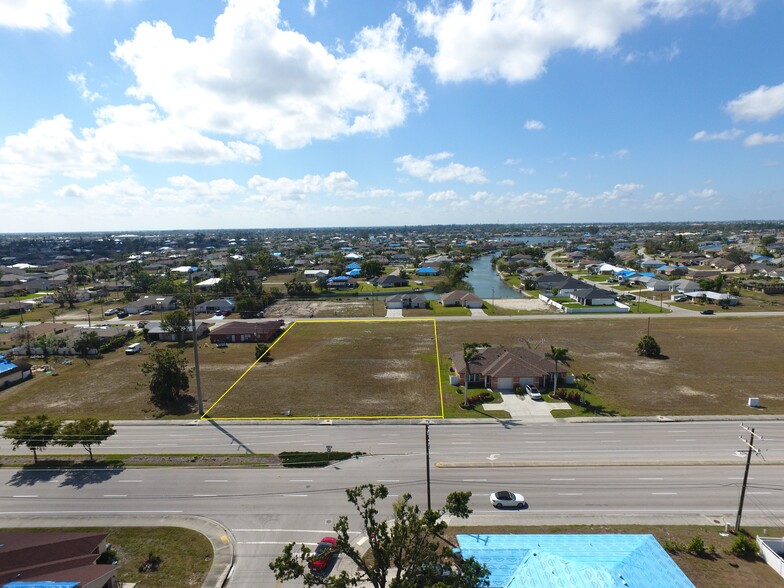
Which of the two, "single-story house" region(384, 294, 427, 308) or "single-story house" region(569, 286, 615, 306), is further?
"single-story house" region(384, 294, 427, 308)

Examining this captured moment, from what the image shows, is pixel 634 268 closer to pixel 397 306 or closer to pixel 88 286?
pixel 397 306

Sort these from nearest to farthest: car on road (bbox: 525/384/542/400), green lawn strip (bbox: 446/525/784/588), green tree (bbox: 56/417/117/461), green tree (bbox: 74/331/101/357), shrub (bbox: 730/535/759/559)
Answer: green lawn strip (bbox: 446/525/784/588) < shrub (bbox: 730/535/759/559) < green tree (bbox: 56/417/117/461) < car on road (bbox: 525/384/542/400) < green tree (bbox: 74/331/101/357)

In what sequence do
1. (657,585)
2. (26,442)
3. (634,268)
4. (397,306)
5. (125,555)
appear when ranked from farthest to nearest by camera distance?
(634,268) < (397,306) < (26,442) < (125,555) < (657,585)

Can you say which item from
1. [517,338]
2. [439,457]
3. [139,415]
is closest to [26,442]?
[139,415]

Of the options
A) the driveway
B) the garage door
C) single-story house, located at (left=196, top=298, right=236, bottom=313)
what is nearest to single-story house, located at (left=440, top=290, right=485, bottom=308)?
the garage door

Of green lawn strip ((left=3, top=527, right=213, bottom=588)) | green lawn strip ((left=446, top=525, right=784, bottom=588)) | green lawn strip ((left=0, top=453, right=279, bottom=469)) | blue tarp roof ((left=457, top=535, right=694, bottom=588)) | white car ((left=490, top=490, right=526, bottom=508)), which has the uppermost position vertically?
blue tarp roof ((left=457, top=535, right=694, bottom=588))

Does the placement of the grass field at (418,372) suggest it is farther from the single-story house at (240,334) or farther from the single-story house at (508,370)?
the single-story house at (508,370)

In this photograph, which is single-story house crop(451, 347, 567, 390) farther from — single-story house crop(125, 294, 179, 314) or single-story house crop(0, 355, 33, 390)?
single-story house crop(125, 294, 179, 314)
